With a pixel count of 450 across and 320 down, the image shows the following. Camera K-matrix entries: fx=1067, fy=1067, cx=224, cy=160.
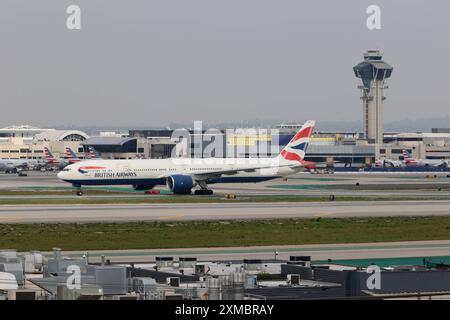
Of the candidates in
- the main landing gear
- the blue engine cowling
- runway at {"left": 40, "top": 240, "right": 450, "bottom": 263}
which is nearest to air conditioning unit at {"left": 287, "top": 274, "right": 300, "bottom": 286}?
runway at {"left": 40, "top": 240, "right": 450, "bottom": 263}

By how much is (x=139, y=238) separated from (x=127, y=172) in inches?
2341

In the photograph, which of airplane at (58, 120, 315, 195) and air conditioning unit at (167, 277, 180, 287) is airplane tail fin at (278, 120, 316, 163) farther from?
air conditioning unit at (167, 277, 180, 287)

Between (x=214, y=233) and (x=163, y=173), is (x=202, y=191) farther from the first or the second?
(x=214, y=233)

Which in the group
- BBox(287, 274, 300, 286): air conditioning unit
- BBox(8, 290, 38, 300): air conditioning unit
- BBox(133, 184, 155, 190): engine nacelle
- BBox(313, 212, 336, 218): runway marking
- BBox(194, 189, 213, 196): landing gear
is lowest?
BBox(194, 189, 213, 196): landing gear

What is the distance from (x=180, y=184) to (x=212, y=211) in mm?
31216

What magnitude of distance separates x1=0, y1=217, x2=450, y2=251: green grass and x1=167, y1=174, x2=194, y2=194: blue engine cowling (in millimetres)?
42833

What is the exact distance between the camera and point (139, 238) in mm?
73250

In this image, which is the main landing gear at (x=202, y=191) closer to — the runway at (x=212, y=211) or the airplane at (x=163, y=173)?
the airplane at (x=163, y=173)

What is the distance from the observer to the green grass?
2771 inches

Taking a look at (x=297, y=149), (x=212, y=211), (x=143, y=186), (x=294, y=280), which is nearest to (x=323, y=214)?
(x=212, y=211)

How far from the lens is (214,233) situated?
252 ft
